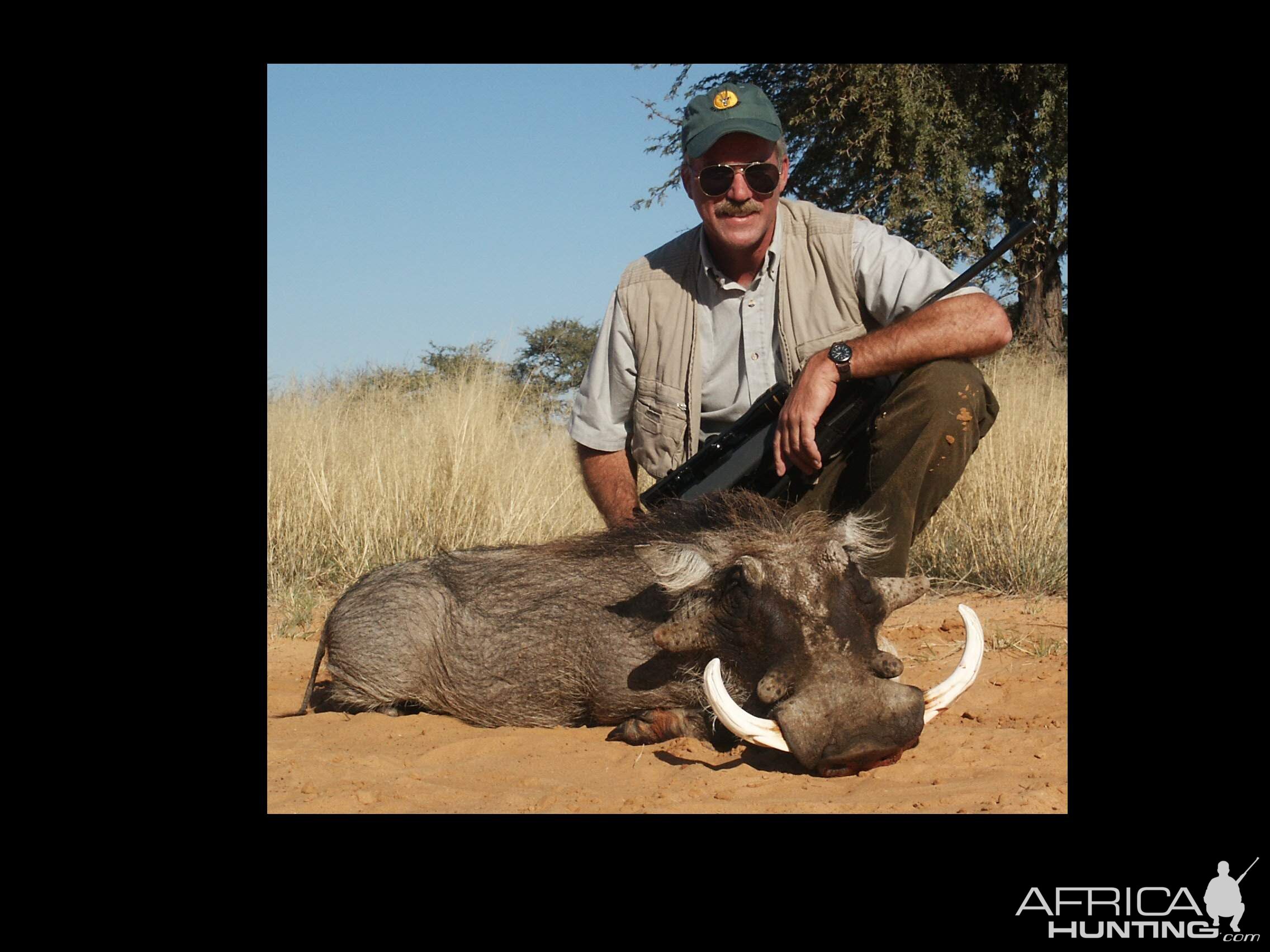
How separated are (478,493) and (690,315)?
2986mm

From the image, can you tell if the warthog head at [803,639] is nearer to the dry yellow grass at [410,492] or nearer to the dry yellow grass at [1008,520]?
the dry yellow grass at [1008,520]

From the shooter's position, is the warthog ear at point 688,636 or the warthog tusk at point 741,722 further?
the warthog ear at point 688,636

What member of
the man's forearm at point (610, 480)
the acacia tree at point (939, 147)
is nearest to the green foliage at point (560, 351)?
the acacia tree at point (939, 147)

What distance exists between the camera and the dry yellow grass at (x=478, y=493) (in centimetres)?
641

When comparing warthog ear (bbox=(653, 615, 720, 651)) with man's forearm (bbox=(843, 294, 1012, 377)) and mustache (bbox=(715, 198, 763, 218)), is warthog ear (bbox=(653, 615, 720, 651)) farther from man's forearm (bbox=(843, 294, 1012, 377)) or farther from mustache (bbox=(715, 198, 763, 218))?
mustache (bbox=(715, 198, 763, 218))

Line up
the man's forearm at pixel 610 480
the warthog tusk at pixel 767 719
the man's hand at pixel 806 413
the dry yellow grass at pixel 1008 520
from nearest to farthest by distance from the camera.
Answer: the warthog tusk at pixel 767 719 < the man's hand at pixel 806 413 < the man's forearm at pixel 610 480 < the dry yellow grass at pixel 1008 520

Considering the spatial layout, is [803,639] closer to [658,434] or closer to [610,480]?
[658,434]

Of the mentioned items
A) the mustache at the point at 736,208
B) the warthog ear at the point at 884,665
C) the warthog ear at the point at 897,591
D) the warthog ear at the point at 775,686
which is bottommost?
the warthog ear at the point at 775,686

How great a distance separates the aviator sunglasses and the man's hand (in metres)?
0.97

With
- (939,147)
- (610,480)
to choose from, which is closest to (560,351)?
(939,147)

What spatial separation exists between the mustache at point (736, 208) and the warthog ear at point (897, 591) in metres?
1.84

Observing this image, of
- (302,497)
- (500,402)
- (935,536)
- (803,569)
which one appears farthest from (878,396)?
(500,402)

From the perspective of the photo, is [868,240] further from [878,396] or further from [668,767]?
[668,767]

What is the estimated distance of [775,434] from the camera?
13.7 feet
